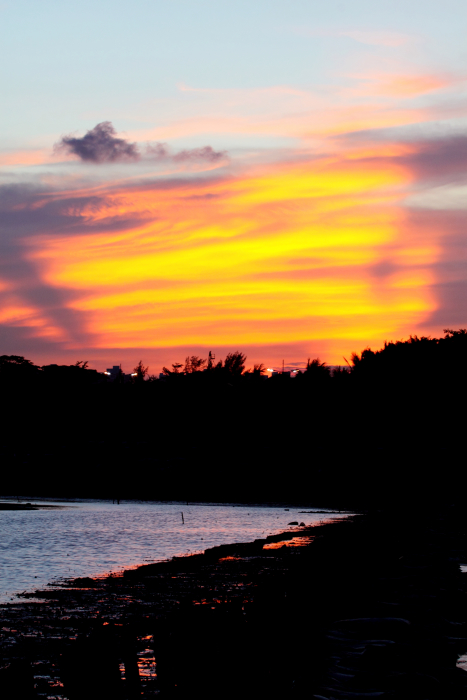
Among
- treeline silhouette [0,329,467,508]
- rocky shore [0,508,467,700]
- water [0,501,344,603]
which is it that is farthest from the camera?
treeline silhouette [0,329,467,508]

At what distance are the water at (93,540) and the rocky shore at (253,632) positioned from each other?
4339 mm

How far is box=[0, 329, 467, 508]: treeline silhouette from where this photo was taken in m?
115

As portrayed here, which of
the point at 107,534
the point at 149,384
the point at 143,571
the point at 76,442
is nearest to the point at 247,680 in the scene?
the point at 143,571

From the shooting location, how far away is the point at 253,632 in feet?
37.5

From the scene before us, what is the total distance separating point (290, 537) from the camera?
47531 millimetres

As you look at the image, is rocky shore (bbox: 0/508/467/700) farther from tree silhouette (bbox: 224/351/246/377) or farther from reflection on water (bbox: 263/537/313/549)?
tree silhouette (bbox: 224/351/246/377)

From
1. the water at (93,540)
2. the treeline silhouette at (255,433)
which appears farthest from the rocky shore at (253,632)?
the treeline silhouette at (255,433)

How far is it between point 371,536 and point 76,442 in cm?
10932

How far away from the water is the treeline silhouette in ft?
131

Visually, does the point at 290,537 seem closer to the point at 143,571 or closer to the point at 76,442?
the point at 143,571

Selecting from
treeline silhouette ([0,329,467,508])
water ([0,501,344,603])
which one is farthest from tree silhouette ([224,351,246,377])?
water ([0,501,344,603])

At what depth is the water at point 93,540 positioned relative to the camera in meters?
32.8

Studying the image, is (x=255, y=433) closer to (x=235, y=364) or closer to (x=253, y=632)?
(x=235, y=364)

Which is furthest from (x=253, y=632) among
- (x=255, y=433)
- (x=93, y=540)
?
(x=255, y=433)
